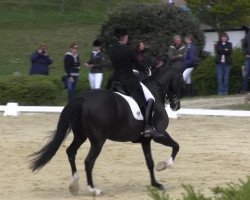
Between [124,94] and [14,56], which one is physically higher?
[124,94]

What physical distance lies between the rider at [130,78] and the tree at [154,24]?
15447mm

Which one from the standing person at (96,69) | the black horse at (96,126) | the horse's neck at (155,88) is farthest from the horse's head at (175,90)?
the standing person at (96,69)

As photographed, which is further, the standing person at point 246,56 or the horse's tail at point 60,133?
the standing person at point 246,56

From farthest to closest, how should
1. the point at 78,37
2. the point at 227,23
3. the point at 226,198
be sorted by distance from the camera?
the point at 78,37
the point at 227,23
the point at 226,198

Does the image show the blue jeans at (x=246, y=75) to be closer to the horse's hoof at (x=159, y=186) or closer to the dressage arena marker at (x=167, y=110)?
the dressage arena marker at (x=167, y=110)

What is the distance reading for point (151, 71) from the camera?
11.2 metres

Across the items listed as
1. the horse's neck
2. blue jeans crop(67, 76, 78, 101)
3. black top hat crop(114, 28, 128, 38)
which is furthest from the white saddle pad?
blue jeans crop(67, 76, 78, 101)

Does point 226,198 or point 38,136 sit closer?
point 226,198

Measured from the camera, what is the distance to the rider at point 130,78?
10586 millimetres

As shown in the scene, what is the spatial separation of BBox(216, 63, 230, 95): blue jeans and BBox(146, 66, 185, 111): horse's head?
11.9m

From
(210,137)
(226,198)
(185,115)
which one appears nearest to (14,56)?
(185,115)

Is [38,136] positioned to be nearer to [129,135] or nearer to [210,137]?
[210,137]

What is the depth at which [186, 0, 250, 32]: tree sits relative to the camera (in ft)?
110

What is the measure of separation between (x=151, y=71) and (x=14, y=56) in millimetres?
27215
